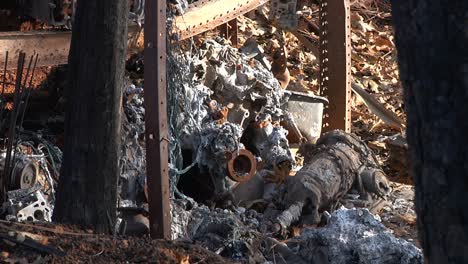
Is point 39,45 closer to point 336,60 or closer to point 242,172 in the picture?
point 242,172

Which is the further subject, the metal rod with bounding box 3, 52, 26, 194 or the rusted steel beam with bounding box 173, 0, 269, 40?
the rusted steel beam with bounding box 173, 0, 269, 40

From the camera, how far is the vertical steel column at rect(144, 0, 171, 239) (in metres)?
6.49

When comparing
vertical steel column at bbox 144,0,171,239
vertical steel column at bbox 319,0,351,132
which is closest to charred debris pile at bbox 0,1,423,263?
vertical steel column at bbox 319,0,351,132

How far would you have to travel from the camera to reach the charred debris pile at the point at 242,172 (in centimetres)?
719

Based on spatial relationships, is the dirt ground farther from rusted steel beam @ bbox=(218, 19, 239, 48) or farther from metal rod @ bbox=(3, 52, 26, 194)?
rusted steel beam @ bbox=(218, 19, 239, 48)

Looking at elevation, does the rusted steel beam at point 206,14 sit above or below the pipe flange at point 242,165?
above

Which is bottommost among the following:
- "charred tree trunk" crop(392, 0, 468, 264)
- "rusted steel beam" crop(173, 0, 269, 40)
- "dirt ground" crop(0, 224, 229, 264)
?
"dirt ground" crop(0, 224, 229, 264)

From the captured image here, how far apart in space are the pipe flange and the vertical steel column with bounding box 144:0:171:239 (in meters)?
2.44

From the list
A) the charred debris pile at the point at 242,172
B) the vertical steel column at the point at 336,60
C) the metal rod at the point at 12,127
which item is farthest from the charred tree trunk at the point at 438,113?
the vertical steel column at the point at 336,60

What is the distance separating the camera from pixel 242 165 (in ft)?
30.1

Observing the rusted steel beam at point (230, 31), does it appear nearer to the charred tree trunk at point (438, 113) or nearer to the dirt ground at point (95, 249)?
the dirt ground at point (95, 249)

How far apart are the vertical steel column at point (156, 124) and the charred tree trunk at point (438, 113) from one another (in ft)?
13.5

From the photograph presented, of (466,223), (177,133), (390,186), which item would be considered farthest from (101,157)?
(390,186)

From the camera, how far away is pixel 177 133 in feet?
27.4
